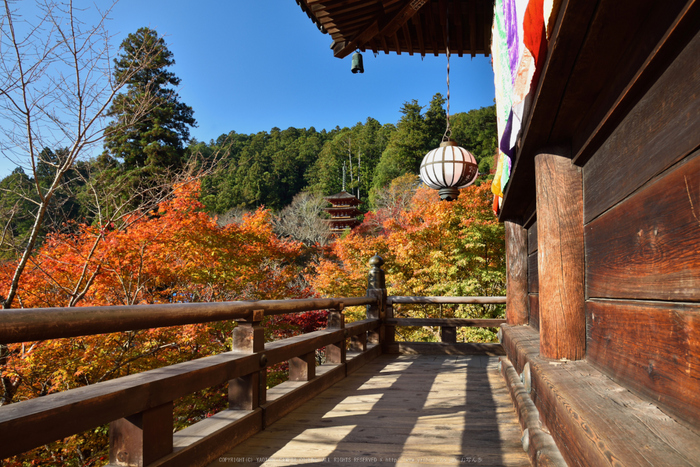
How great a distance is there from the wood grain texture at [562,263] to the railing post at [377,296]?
3724 millimetres

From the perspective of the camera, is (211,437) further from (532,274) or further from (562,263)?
(532,274)

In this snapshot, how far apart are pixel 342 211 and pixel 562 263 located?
27812 millimetres

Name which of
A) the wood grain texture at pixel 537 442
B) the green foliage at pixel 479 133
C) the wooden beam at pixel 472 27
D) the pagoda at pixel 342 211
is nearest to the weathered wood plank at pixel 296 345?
the wood grain texture at pixel 537 442

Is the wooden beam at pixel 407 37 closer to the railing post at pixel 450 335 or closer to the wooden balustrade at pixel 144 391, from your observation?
the wooden balustrade at pixel 144 391

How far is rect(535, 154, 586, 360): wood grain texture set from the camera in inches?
61.1


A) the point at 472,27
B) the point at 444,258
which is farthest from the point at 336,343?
the point at 444,258

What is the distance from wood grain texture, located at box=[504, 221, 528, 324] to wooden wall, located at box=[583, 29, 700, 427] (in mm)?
2341

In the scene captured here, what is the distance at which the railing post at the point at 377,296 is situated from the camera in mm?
5320

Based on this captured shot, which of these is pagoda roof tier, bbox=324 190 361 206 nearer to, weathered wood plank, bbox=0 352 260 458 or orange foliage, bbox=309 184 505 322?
orange foliage, bbox=309 184 505 322

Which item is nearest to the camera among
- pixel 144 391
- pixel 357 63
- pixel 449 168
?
pixel 144 391

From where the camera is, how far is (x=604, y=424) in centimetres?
92

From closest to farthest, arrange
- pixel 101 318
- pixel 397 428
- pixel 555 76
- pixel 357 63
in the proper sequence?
pixel 555 76
pixel 101 318
pixel 397 428
pixel 357 63

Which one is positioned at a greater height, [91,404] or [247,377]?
[91,404]

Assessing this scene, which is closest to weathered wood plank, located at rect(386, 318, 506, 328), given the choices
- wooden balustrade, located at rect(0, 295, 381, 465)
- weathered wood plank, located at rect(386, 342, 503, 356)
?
weathered wood plank, located at rect(386, 342, 503, 356)
